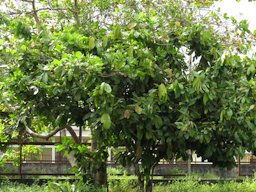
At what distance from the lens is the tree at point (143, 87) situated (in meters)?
4.68

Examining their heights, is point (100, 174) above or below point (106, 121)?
below

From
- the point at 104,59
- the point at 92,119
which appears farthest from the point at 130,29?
the point at 92,119

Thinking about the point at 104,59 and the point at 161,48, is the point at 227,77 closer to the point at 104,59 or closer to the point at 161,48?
the point at 161,48

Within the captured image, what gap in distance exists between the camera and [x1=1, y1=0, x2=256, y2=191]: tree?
468 centimetres

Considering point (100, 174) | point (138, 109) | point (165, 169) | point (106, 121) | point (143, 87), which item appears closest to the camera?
point (106, 121)

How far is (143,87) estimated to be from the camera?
528cm

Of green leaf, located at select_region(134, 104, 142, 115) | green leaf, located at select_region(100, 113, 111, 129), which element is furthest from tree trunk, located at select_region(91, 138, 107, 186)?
green leaf, located at select_region(100, 113, 111, 129)

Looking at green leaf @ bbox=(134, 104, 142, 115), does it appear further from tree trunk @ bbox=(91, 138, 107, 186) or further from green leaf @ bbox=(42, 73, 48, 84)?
tree trunk @ bbox=(91, 138, 107, 186)

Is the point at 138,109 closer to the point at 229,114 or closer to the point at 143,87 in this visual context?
the point at 143,87

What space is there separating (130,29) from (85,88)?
1.05 m

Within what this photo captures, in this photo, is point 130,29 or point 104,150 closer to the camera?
point 130,29

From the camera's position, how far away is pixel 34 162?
15.1 m

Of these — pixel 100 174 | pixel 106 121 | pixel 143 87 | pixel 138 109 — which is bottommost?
pixel 100 174

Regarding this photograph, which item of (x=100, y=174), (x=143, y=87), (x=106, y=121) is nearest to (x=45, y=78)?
(x=106, y=121)
